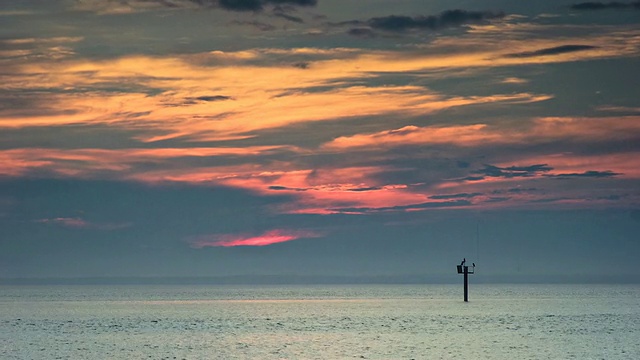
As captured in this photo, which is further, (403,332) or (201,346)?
(403,332)

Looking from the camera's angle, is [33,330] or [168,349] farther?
[33,330]

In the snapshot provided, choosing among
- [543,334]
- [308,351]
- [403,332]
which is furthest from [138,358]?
[543,334]

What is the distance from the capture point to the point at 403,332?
9419cm

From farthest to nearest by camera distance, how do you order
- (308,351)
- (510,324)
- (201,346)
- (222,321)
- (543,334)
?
(222,321) < (510,324) < (543,334) < (201,346) < (308,351)

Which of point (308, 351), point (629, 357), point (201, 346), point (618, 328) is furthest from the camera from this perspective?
point (618, 328)

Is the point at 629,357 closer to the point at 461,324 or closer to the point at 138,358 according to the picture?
the point at 138,358

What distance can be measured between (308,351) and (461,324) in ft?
131

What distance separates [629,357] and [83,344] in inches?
1676

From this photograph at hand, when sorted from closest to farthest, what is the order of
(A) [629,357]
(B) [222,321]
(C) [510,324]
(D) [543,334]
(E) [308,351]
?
1. (A) [629,357]
2. (E) [308,351]
3. (D) [543,334]
4. (C) [510,324]
5. (B) [222,321]

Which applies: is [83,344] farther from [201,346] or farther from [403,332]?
[403,332]

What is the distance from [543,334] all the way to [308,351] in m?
28.5

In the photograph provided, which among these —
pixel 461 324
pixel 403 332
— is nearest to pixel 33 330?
pixel 403 332

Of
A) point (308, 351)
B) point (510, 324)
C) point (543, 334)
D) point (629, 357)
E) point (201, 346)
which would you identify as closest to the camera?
point (629, 357)

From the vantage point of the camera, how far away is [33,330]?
101375mm
